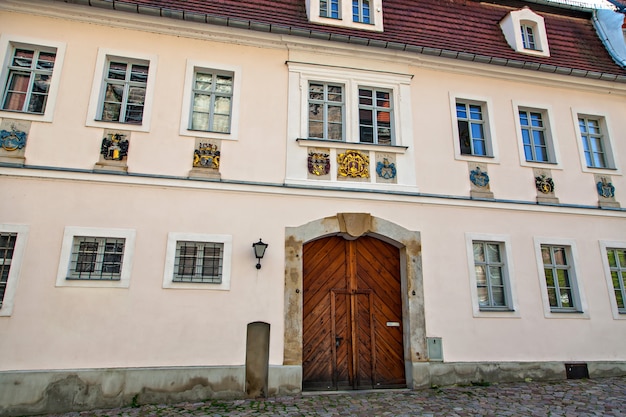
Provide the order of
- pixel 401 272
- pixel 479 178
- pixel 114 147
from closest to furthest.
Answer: pixel 114 147 < pixel 401 272 < pixel 479 178

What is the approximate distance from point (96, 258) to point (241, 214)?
2.54m

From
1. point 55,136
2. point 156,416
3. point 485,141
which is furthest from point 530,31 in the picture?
point 156,416

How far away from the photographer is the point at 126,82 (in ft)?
26.1

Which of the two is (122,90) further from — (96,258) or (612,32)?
(612,32)

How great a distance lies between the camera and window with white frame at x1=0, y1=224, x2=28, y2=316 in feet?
21.3

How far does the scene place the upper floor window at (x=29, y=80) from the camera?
7.50 meters

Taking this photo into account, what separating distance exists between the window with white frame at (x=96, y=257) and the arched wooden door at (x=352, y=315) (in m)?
3.21

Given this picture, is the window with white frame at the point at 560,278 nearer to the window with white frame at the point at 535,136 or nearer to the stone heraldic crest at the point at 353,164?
the window with white frame at the point at 535,136

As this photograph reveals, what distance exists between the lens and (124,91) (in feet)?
26.0

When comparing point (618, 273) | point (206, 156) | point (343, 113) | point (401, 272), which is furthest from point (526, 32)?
point (206, 156)

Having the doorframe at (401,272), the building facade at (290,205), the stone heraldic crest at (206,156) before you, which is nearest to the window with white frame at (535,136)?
the building facade at (290,205)

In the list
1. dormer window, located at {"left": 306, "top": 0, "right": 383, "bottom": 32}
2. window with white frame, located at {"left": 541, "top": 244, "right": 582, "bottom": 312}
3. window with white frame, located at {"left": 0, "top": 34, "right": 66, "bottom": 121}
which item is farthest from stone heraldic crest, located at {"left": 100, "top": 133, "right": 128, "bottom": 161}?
window with white frame, located at {"left": 541, "top": 244, "right": 582, "bottom": 312}

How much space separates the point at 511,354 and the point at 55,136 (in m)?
9.34

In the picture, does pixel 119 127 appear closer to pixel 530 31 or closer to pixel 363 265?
pixel 363 265
